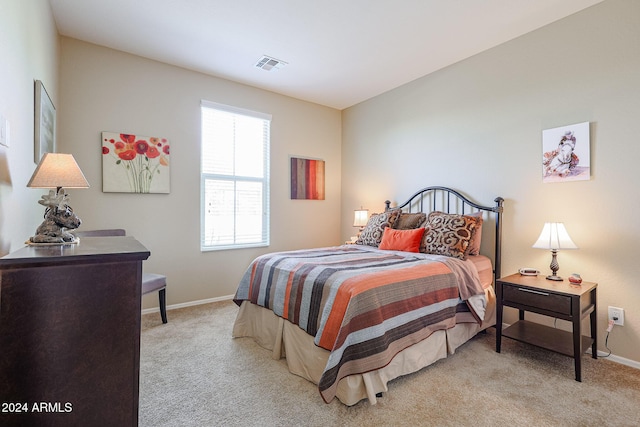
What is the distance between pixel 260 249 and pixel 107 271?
3021 millimetres

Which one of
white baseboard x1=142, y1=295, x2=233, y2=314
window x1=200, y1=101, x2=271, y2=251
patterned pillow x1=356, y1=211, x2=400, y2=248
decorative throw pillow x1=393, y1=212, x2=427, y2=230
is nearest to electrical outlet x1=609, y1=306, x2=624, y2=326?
decorative throw pillow x1=393, y1=212, x2=427, y2=230

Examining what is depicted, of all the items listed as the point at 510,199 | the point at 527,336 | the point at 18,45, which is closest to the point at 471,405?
the point at 527,336

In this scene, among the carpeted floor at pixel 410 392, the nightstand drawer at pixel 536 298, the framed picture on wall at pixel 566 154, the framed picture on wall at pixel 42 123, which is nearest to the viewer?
the carpeted floor at pixel 410 392

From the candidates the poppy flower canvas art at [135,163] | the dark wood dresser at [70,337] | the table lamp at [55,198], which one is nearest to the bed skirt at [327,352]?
the dark wood dresser at [70,337]

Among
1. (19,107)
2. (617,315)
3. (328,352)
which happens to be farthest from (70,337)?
(617,315)

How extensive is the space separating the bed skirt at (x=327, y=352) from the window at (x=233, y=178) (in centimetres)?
144

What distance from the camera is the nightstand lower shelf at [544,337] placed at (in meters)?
2.16

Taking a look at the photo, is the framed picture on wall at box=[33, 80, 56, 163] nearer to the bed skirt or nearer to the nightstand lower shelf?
the bed skirt

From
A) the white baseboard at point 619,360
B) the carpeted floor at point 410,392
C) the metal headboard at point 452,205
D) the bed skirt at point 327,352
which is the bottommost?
the carpeted floor at point 410,392

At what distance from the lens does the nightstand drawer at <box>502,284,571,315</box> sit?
2105 millimetres

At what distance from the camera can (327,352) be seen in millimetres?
1838

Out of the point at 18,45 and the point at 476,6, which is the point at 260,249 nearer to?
the point at 18,45

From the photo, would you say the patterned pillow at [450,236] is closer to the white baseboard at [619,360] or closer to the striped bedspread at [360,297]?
the striped bedspread at [360,297]

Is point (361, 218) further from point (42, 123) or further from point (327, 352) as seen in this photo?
point (42, 123)
